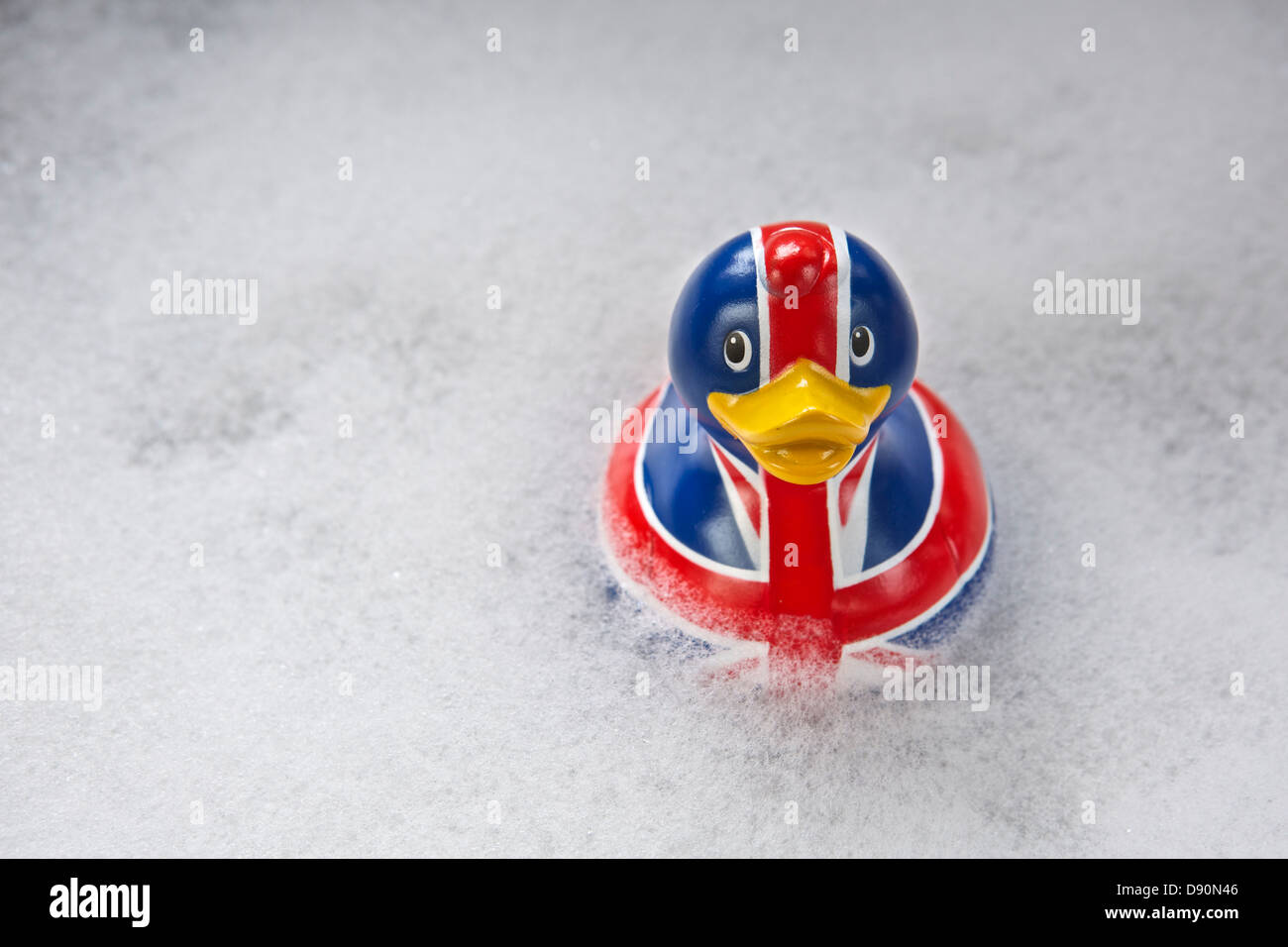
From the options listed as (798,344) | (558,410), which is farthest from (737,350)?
(558,410)

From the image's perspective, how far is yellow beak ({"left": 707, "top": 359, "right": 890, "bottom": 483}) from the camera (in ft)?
3.66

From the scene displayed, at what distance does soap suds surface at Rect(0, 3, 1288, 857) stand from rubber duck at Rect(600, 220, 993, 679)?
0.21ft

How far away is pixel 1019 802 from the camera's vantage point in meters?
1.30

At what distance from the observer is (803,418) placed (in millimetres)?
1107

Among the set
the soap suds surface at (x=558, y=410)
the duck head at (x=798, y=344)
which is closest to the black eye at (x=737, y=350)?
the duck head at (x=798, y=344)

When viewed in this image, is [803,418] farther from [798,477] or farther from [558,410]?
[558,410]

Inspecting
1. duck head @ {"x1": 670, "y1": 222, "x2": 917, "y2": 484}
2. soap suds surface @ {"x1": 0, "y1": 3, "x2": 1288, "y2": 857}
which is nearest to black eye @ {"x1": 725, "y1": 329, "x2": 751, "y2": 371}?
duck head @ {"x1": 670, "y1": 222, "x2": 917, "y2": 484}

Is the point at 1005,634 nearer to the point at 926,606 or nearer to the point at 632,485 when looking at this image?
the point at 926,606

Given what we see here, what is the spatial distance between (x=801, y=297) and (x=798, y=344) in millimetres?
39

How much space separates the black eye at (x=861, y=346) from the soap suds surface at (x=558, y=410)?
1.27ft

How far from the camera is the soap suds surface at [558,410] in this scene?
1319 mm

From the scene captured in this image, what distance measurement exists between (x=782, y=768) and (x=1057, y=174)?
0.96 metres

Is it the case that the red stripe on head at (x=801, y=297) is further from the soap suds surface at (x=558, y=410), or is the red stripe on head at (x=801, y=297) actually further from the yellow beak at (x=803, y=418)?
the soap suds surface at (x=558, y=410)

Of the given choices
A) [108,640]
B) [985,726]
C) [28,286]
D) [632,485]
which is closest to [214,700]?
[108,640]
